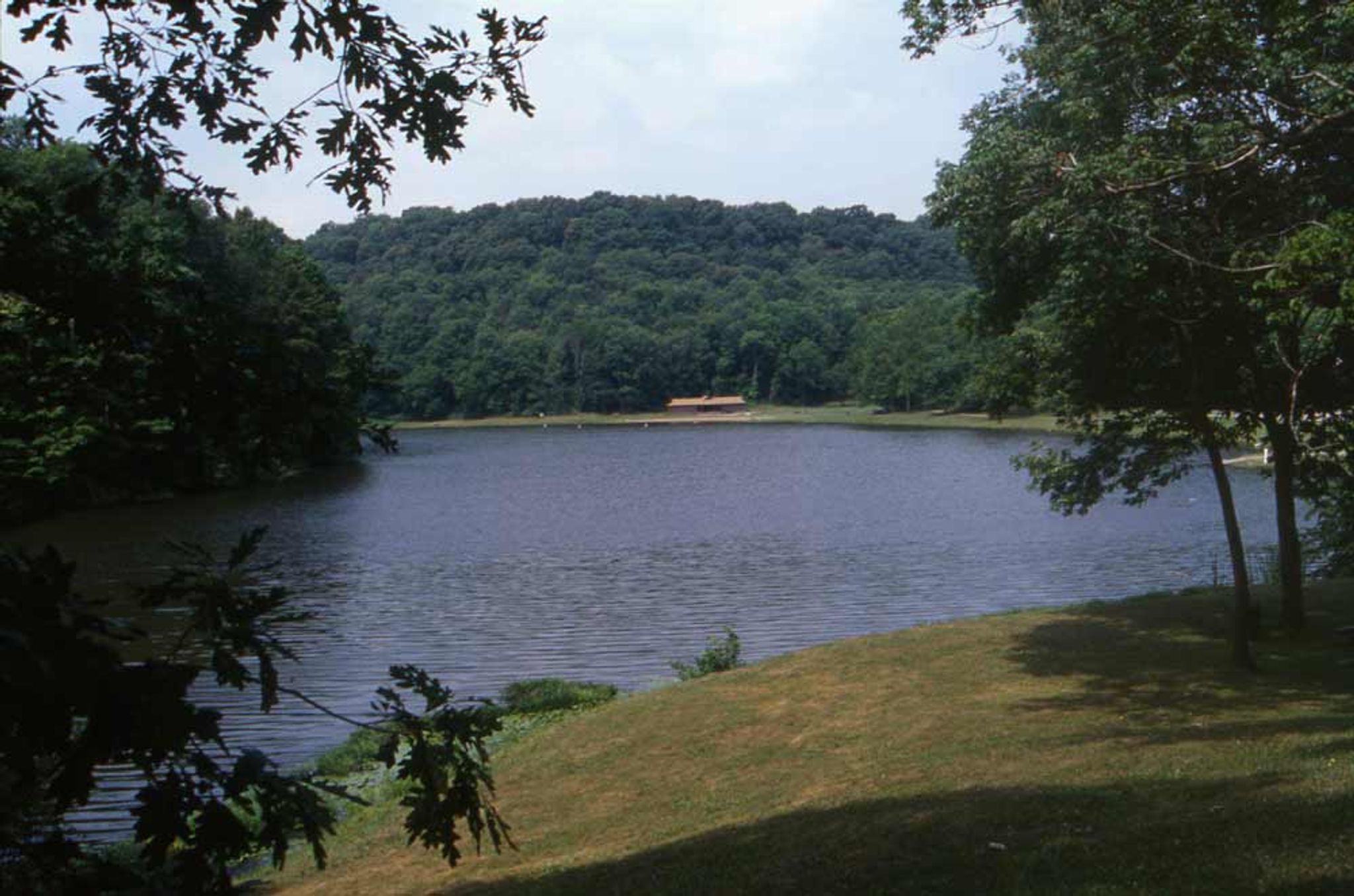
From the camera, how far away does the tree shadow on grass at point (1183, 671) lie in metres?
11.3

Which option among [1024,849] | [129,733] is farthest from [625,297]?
[129,733]

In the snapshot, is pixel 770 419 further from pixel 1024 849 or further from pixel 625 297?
pixel 1024 849

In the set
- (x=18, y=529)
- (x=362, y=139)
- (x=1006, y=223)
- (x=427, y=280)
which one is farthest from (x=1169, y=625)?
(x=427, y=280)

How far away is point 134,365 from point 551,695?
460 inches

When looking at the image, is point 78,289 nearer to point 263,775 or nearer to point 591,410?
point 263,775

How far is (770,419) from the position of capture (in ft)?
412

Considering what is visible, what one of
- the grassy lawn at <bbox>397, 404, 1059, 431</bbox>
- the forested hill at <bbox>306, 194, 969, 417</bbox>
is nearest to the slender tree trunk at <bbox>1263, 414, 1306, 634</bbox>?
the grassy lawn at <bbox>397, 404, 1059, 431</bbox>

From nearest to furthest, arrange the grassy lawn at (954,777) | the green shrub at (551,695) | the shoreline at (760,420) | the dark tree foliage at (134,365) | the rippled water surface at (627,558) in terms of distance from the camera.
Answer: the dark tree foliage at (134,365)
the grassy lawn at (954,777)
the green shrub at (551,695)
the rippled water surface at (627,558)
the shoreline at (760,420)

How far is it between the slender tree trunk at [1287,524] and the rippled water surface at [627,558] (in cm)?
827

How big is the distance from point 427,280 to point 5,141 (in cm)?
12100

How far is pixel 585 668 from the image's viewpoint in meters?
20.6

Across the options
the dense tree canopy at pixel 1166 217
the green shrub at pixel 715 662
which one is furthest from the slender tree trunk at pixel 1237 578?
the green shrub at pixel 715 662

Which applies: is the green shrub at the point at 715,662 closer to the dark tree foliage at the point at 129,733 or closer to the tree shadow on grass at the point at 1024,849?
the tree shadow on grass at the point at 1024,849

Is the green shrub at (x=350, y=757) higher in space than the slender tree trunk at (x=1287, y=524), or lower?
lower
